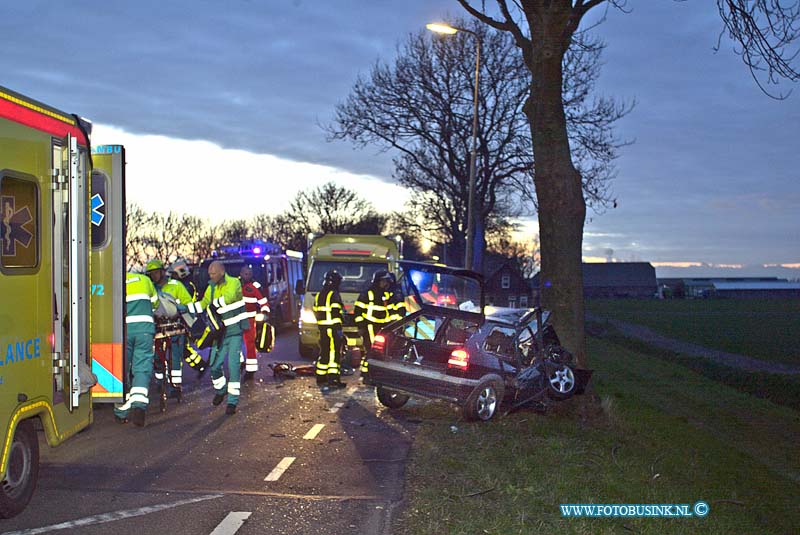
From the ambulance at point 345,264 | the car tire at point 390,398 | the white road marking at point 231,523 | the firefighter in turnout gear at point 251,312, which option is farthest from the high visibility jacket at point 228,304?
the ambulance at point 345,264

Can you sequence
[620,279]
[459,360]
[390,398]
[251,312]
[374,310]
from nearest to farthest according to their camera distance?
[459,360] → [390,398] → [374,310] → [251,312] → [620,279]

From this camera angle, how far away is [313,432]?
10.5 metres

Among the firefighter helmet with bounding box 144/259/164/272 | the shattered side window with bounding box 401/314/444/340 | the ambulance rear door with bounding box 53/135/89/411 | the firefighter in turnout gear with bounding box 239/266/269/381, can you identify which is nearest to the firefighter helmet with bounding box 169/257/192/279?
the firefighter helmet with bounding box 144/259/164/272

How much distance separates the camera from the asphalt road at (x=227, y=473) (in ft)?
21.4

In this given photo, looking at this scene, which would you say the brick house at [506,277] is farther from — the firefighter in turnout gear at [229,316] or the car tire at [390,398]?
the firefighter in turnout gear at [229,316]

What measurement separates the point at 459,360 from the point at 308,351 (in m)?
8.49

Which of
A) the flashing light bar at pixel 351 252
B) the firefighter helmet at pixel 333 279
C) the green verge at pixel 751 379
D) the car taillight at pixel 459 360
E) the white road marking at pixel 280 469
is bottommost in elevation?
the green verge at pixel 751 379

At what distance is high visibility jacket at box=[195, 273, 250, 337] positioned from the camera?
11.6 metres

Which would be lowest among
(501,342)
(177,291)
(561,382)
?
(561,382)

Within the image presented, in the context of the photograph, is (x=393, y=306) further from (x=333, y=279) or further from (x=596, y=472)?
(x=596, y=472)

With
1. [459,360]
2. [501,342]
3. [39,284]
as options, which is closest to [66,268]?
[39,284]

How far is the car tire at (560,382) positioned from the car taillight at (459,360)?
145 centimetres

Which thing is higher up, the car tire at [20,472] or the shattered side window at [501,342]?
the shattered side window at [501,342]

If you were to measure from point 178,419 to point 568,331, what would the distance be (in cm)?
558
